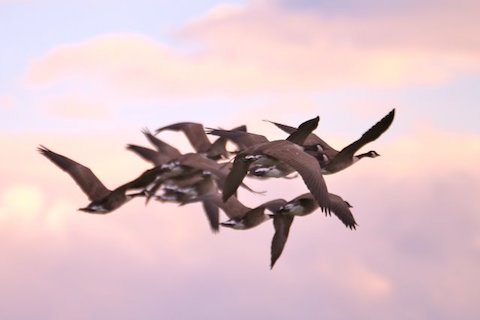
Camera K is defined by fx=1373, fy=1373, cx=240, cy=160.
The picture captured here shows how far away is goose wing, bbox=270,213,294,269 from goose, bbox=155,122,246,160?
696 centimetres

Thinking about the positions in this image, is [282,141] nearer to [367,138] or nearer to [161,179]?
[367,138]

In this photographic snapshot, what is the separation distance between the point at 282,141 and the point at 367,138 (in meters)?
1.75

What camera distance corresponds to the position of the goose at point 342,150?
81.8 feet

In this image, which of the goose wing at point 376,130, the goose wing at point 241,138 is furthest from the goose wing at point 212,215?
the goose wing at point 376,130

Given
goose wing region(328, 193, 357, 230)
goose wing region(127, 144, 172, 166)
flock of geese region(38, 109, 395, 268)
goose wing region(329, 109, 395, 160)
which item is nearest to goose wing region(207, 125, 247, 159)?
flock of geese region(38, 109, 395, 268)

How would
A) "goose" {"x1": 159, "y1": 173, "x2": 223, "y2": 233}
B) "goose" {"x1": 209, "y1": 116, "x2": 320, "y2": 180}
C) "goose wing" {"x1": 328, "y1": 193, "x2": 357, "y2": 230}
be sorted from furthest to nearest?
"goose" {"x1": 159, "y1": 173, "x2": 223, "y2": 233} < "goose" {"x1": 209, "y1": 116, "x2": 320, "y2": 180} < "goose wing" {"x1": 328, "y1": 193, "x2": 357, "y2": 230}

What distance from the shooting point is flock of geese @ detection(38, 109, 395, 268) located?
2400cm

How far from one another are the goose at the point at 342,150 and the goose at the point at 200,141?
20.2 feet

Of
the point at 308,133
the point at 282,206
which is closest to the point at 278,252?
the point at 282,206

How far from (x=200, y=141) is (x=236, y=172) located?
10410 mm

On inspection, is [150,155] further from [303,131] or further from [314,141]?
[303,131]

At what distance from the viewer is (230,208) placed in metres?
29.3

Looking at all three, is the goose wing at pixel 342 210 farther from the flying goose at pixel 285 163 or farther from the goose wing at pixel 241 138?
the goose wing at pixel 241 138

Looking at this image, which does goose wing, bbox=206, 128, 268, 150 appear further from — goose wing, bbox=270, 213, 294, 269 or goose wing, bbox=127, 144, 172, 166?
goose wing, bbox=127, 144, 172, 166
